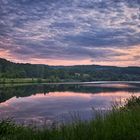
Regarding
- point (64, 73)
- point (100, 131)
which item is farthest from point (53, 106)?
point (64, 73)

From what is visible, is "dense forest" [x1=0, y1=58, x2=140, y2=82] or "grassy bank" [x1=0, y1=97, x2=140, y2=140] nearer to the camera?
"grassy bank" [x1=0, y1=97, x2=140, y2=140]

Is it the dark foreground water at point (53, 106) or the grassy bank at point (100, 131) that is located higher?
the grassy bank at point (100, 131)

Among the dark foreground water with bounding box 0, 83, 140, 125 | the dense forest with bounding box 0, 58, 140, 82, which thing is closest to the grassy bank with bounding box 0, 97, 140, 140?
the dark foreground water with bounding box 0, 83, 140, 125

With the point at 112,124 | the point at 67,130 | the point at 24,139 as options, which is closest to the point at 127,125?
the point at 112,124

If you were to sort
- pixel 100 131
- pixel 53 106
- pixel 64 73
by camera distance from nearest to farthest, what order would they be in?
pixel 100 131 < pixel 53 106 < pixel 64 73

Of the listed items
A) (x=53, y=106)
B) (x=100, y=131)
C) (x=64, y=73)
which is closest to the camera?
(x=100, y=131)

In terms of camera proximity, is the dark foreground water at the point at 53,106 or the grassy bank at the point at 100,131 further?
the dark foreground water at the point at 53,106

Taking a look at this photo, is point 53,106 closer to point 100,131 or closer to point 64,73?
point 100,131

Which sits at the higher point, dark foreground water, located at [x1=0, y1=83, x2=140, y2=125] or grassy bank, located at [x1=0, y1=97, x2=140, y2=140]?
grassy bank, located at [x1=0, y1=97, x2=140, y2=140]

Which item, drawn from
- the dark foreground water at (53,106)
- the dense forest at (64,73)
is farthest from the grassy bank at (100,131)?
the dense forest at (64,73)

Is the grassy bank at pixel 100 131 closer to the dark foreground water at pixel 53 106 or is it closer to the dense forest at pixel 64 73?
the dark foreground water at pixel 53 106

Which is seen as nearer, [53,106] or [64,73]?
[53,106]

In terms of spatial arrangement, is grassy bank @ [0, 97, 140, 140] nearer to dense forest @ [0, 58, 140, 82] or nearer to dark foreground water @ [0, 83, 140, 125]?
dark foreground water @ [0, 83, 140, 125]

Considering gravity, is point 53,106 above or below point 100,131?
below
